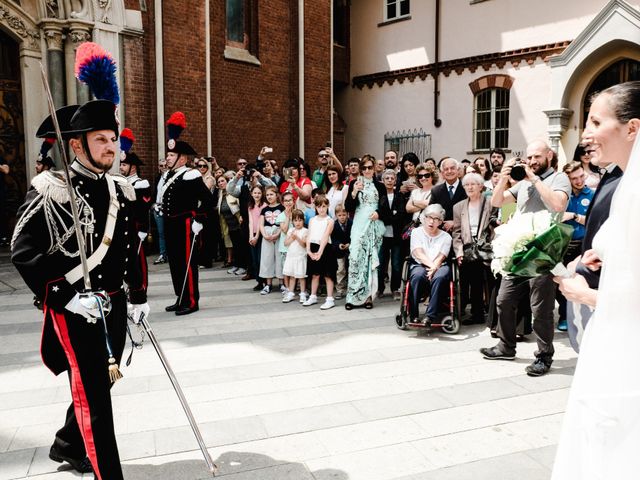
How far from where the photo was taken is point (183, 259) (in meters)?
7.50

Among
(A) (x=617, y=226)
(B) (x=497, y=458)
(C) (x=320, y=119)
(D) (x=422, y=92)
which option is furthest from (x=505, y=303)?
(D) (x=422, y=92)

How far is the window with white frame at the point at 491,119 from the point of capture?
15.9 meters

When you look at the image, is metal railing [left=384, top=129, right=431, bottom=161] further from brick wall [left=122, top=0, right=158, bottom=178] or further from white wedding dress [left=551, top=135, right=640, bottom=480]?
white wedding dress [left=551, top=135, right=640, bottom=480]

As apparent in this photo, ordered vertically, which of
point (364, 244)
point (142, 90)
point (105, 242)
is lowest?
point (364, 244)

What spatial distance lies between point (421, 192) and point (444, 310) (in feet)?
6.40

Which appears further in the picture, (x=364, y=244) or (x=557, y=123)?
(x=557, y=123)

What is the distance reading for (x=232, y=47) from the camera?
1455 cm

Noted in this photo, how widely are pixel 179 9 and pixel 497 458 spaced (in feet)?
39.4

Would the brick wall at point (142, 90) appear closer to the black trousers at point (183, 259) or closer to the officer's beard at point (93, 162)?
the black trousers at point (183, 259)

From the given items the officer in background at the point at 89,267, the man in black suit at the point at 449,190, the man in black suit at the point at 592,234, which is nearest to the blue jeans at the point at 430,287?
the man in black suit at the point at 449,190

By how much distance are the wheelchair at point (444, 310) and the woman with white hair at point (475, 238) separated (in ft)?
0.78

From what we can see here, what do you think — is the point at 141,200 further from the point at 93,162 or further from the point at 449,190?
the point at 93,162

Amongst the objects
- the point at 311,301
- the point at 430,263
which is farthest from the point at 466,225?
the point at 311,301

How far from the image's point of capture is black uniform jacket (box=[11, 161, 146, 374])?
2920 millimetres
